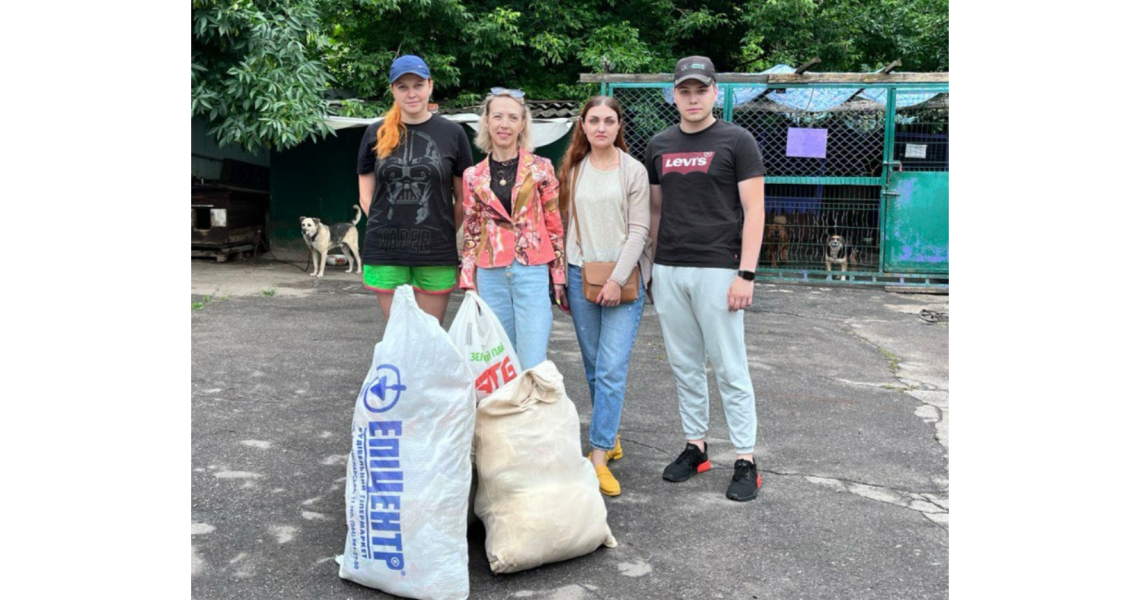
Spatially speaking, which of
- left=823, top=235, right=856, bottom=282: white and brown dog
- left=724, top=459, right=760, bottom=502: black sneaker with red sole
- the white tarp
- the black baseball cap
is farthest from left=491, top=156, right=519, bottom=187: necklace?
the white tarp

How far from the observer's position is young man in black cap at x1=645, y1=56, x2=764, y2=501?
3.70 m

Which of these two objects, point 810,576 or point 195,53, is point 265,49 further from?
point 810,576

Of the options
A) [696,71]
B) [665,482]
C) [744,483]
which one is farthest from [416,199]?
[744,483]

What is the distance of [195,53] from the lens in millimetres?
10812

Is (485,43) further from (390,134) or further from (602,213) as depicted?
(602,213)

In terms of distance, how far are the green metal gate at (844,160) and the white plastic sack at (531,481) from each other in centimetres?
806

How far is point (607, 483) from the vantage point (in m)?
3.82

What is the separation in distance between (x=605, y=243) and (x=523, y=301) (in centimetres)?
43

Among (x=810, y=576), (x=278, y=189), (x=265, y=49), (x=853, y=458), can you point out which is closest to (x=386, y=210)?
(x=810, y=576)

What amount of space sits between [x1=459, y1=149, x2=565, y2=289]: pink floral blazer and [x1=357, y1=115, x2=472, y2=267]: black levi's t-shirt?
17 cm

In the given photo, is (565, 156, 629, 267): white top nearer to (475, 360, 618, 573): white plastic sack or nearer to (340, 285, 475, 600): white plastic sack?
(475, 360, 618, 573): white plastic sack

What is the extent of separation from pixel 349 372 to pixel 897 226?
7454mm

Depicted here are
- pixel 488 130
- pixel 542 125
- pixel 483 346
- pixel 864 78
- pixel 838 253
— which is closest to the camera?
pixel 483 346

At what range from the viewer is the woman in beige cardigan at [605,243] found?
376 centimetres
